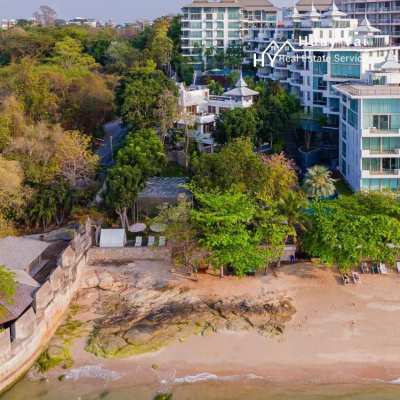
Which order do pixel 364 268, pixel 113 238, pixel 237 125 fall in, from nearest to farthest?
pixel 364 268 < pixel 113 238 < pixel 237 125

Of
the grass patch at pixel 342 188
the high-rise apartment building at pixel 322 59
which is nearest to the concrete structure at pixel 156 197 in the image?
the grass patch at pixel 342 188

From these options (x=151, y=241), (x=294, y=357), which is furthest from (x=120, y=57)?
(x=294, y=357)

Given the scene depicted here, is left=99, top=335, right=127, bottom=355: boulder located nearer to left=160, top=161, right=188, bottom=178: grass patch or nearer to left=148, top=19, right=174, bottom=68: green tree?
left=160, top=161, right=188, bottom=178: grass patch

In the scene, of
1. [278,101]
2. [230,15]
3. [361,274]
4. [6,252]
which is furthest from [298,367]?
[230,15]

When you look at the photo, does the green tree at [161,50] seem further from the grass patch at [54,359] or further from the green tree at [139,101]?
the grass patch at [54,359]

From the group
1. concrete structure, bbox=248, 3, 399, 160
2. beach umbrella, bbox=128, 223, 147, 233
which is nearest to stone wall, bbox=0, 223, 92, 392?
beach umbrella, bbox=128, 223, 147, 233

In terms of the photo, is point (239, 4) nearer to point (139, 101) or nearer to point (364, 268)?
point (139, 101)
